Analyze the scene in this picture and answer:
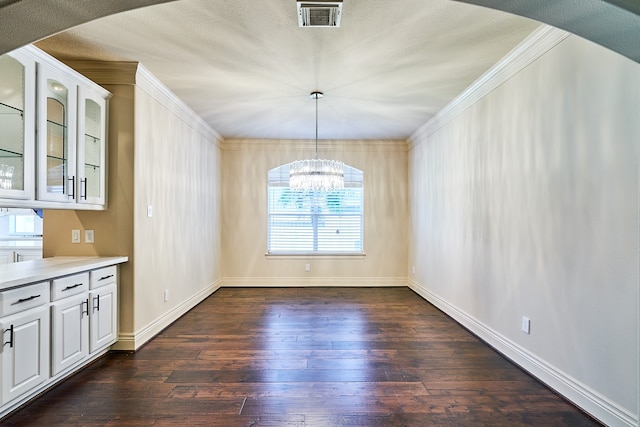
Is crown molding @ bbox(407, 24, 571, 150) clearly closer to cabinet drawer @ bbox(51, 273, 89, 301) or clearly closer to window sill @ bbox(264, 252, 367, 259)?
window sill @ bbox(264, 252, 367, 259)

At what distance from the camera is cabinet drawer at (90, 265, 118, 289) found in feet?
9.13

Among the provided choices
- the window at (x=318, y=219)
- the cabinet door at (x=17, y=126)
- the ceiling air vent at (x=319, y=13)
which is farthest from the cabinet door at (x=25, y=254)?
the ceiling air vent at (x=319, y=13)

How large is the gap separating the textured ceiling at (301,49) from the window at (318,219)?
210 centimetres

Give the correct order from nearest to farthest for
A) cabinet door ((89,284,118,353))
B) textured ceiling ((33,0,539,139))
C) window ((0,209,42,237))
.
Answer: textured ceiling ((33,0,539,139)), cabinet door ((89,284,118,353)), window ((0,209,42,237))

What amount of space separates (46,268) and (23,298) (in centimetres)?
37

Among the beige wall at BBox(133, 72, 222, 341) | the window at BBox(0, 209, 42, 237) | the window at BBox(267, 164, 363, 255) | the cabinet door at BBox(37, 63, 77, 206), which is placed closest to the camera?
the cabinet door at BBox(37, 63, 77, 206)

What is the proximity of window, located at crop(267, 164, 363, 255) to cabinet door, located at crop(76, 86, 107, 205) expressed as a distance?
3228 millimetres

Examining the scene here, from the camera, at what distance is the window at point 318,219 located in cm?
611

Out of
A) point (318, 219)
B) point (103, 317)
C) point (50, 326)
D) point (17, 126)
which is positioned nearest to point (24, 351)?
point (50, 326)

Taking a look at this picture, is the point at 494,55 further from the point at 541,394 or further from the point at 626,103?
the point at 541,394

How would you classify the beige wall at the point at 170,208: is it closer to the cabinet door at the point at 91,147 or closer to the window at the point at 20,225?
the cabinet door at the point at 91,147

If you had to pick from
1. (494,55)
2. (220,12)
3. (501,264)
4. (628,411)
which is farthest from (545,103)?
(220,12)

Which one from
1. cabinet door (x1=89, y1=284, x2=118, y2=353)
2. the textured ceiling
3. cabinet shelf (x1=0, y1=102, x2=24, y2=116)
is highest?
the textured ceiling

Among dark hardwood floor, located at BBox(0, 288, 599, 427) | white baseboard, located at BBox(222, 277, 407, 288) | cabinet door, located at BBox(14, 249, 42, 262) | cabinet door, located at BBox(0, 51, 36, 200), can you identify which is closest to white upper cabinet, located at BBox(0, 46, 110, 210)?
cabinet door, located at BBox(0, 51, 36, 200)
